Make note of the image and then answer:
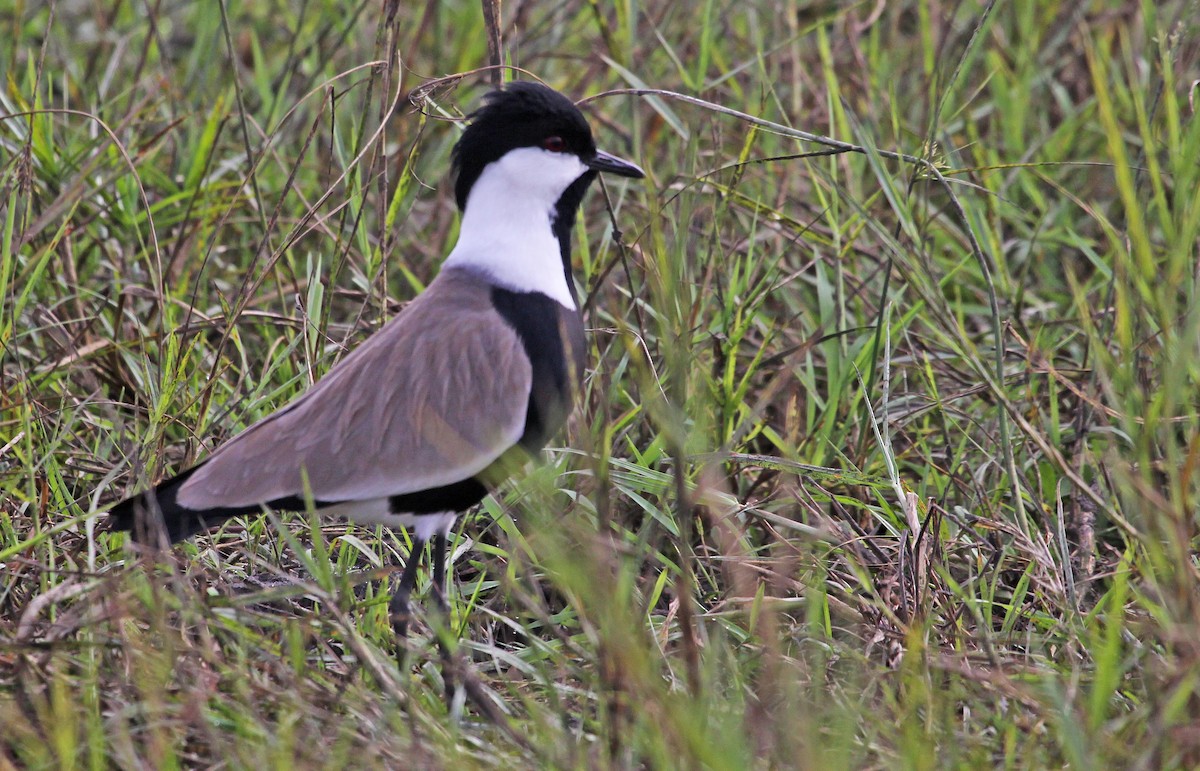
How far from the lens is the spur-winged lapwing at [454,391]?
3012mm

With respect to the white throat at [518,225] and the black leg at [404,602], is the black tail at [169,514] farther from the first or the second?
the white throat at [518,225]

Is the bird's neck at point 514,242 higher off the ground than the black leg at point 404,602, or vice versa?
the bird's neck at point 514,242

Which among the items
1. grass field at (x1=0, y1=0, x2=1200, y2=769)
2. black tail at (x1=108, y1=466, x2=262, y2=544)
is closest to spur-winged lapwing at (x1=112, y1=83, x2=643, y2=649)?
black tail at (x1=108, y1=466, x2=262, y2=544)

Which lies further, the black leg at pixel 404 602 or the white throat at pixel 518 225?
the white throat at pixel 518 225

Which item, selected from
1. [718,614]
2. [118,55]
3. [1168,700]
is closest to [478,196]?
[718,614]

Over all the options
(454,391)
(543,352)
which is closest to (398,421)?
(454,391)

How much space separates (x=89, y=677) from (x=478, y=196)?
1420mm

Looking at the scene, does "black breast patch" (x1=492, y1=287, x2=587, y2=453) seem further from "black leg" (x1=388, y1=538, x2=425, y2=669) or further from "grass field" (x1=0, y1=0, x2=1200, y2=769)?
"black leg" (x1=388, y1=538, x2=425, y2=669)

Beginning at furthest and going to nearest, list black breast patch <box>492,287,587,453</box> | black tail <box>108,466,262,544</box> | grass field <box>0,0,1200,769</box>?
black breast patch <box>492,287,587,453</box> < black tail <box>108,466,262,544</box> < grass field <box>0,0,1200,769</box>

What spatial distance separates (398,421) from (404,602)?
40cm

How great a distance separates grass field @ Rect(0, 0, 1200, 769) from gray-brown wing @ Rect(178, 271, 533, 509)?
8.7 inches

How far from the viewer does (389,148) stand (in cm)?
478

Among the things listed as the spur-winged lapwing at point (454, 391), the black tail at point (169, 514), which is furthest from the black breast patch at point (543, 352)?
the black tail at point (169, 514)

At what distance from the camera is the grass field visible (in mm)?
2400
